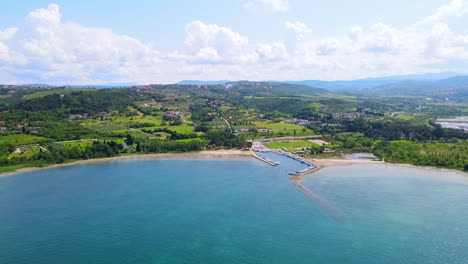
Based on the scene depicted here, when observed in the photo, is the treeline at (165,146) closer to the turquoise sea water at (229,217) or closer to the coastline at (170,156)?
the coastline at (170,156)

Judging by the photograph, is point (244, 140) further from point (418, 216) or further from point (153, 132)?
point (418, 216)

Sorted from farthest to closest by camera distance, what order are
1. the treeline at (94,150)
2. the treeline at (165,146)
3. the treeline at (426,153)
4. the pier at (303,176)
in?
the treeline at (165,146) → the treeline at (426,153) → the treeline at (94,150) → the pier at (303,176)

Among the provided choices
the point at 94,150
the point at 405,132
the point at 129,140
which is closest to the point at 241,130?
the point at 129,140

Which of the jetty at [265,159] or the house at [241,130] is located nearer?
the jetty at [265,159]

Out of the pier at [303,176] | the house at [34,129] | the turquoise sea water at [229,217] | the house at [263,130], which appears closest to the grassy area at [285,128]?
the house at [263,130]

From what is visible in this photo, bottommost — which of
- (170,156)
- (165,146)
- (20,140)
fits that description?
(170,156)

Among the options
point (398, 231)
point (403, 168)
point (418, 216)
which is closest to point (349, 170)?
point (403, 168)

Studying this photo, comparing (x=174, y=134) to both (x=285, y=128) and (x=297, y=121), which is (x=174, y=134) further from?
(x=297, y=121)
